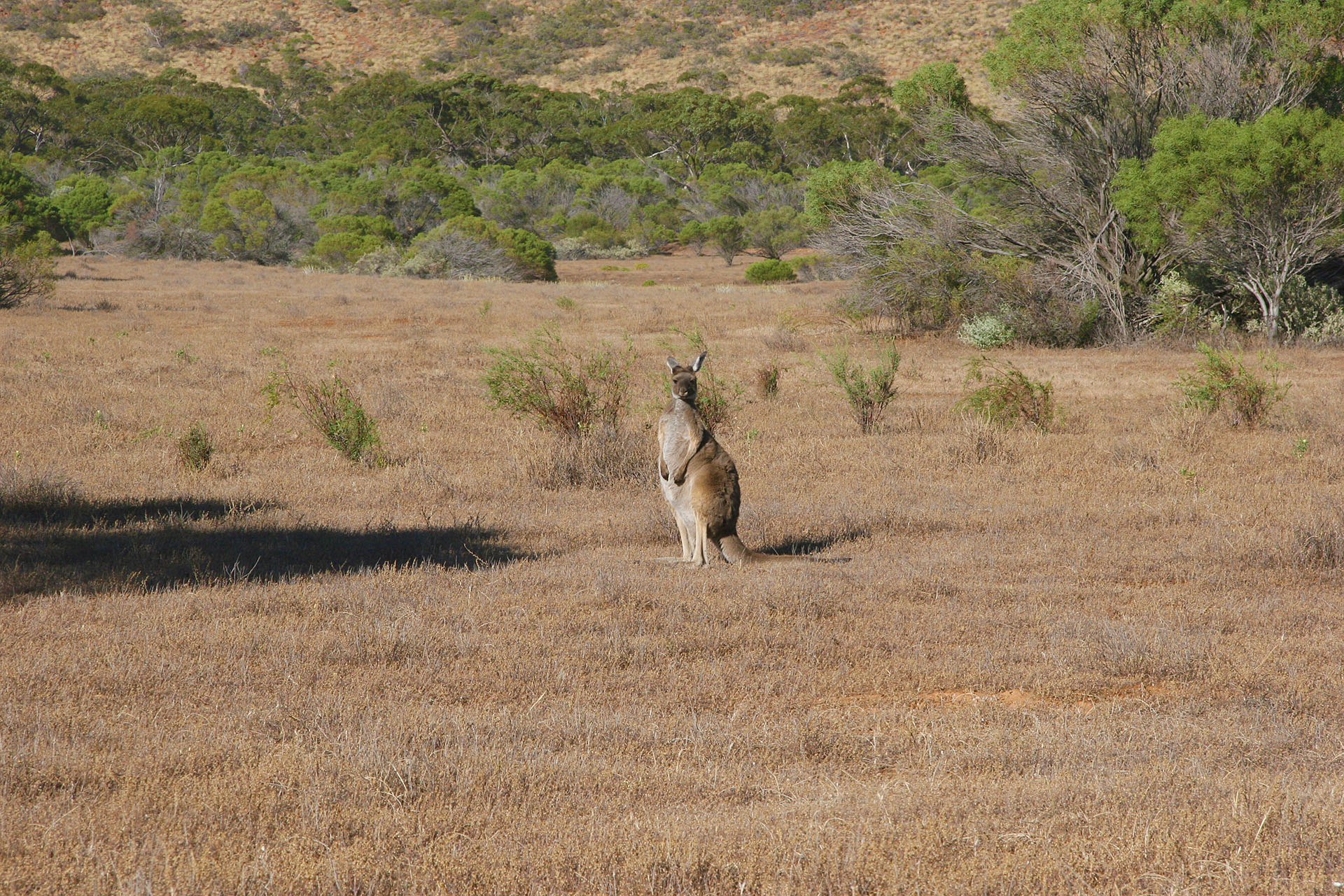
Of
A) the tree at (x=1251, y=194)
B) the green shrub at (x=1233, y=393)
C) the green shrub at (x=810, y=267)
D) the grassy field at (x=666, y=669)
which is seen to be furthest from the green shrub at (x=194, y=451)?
the green shrub at (x=810, y=267)

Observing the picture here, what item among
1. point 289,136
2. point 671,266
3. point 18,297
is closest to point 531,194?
point 671,266

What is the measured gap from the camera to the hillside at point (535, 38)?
9194 cm

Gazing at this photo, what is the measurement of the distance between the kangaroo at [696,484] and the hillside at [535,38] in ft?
278

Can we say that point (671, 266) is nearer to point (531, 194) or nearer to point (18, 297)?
point (531, 194)

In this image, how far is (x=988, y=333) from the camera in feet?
75.5

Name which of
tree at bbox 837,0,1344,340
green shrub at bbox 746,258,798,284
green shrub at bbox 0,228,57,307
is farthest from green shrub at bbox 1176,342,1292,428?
green shrub at bbox 746,258,798,284

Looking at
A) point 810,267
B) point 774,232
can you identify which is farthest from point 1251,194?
point 774,232

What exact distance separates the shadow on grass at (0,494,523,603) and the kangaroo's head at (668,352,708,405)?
60.0 inches

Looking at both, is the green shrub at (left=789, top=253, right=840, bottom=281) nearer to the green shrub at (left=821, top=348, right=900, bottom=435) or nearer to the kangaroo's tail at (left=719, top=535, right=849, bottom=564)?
the green shrub at (left=821, top=348, right=900, bottom=435)

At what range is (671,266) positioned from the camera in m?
46.1

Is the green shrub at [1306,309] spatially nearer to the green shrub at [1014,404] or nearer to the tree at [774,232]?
the green shrub at [1014,404]

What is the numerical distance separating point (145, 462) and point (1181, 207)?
17.6 meters

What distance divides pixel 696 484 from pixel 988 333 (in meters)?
17.3

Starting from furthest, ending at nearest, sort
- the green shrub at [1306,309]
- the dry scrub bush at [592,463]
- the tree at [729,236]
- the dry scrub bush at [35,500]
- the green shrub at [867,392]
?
the tree at [729,236]
the green shrub at [1306,309]
the green shrub at [867,392]
the dry scrub bush at [592,463]
the dry scrub bush at [35,500]
